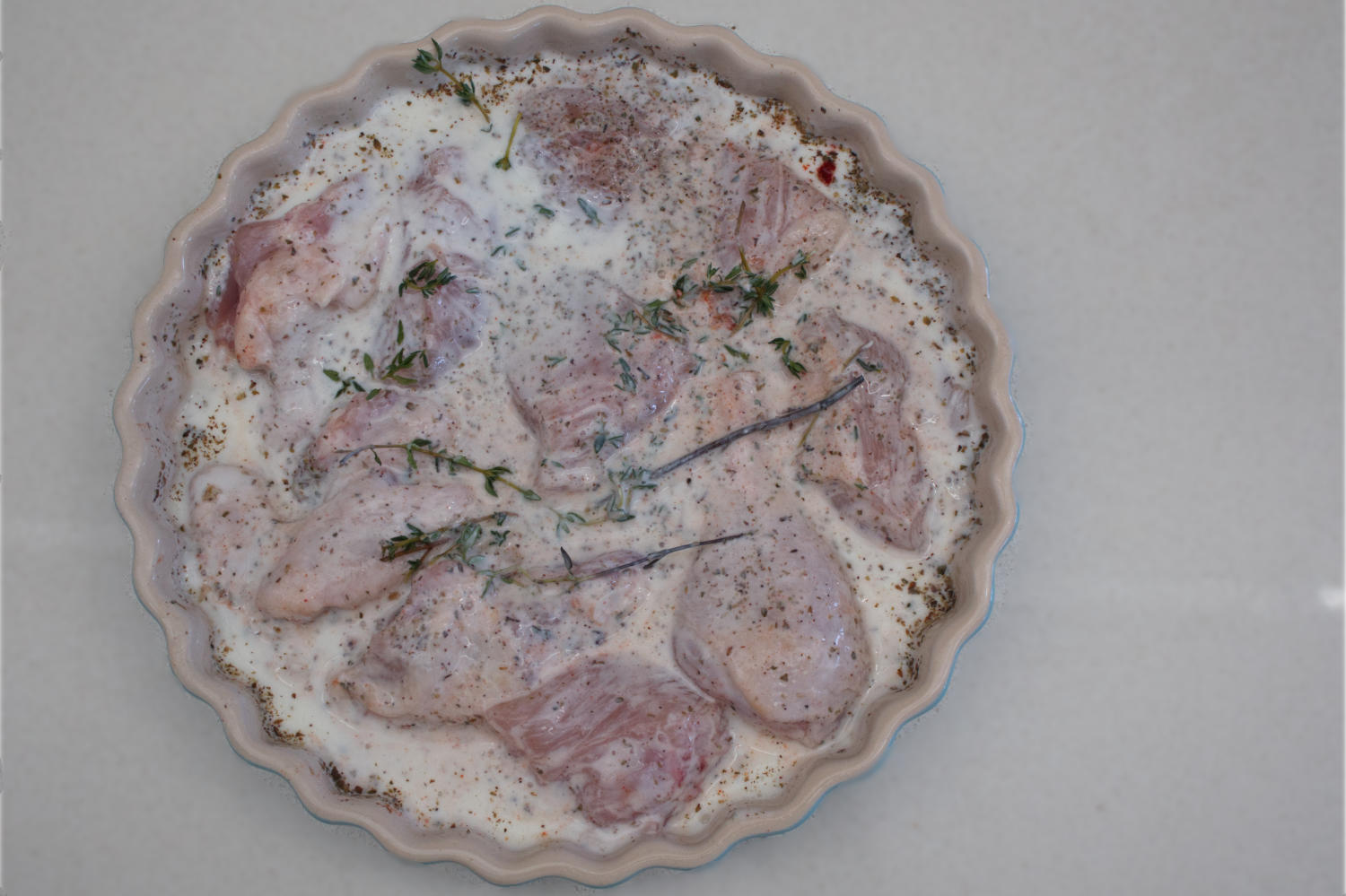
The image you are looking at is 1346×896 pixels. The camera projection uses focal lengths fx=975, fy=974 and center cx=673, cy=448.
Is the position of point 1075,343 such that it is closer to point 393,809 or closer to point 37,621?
point 393,809

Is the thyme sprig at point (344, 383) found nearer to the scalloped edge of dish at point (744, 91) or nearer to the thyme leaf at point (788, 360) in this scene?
the scalloped edge of dish at point (744, 91)

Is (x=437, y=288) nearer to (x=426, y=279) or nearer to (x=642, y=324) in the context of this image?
(x=426, y=279)

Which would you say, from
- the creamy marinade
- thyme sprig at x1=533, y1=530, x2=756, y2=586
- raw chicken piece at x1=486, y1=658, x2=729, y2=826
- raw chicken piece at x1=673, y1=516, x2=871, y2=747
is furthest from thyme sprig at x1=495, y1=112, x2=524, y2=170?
raw chicken piece at x1=486, y1=658, x2=729, y2=826

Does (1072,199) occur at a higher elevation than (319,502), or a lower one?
higher

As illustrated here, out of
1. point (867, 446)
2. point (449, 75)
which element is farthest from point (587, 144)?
point (867, 446)

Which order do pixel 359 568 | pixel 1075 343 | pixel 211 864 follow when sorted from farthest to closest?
pixel 1075 343 → pixel 211 864 → pixel 359 568

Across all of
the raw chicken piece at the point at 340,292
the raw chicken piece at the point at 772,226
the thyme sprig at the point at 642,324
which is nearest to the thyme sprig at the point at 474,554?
the raw chicken piece at the point at 340,292

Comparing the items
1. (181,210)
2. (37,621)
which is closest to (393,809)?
(37,621)
